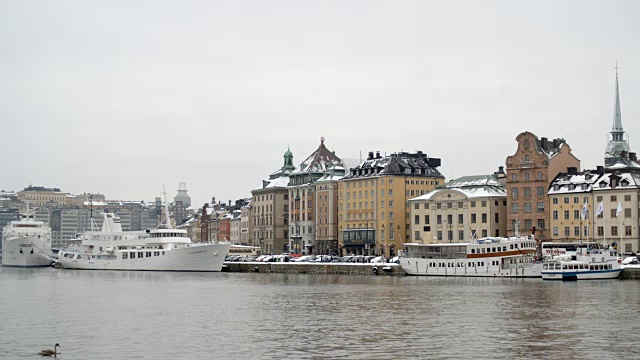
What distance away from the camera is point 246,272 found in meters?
162

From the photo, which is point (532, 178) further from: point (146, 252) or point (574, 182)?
point (146, 252)

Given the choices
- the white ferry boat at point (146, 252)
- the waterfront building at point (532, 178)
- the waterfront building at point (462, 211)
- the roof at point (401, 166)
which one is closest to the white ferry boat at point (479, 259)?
the waterfront building at point (462, 211)

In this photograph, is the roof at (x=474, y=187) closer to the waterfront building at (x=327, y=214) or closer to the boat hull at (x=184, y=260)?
the waterfront building at (x=327, y=214)

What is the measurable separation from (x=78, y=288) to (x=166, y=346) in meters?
57.1

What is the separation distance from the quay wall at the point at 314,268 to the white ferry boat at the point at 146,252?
14.5 ft

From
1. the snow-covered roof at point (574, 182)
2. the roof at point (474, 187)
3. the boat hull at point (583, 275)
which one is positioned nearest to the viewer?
the boat hull at point (583, 275)

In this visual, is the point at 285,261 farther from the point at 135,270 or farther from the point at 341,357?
the point at 341,357

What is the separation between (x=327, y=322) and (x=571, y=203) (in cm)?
9107

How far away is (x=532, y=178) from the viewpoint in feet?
506

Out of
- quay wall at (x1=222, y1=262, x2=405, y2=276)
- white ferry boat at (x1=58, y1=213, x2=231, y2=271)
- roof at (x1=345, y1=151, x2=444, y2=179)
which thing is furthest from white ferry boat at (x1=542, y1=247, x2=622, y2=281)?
roof at (x1=345, y1=151, x2=444, y2=179)

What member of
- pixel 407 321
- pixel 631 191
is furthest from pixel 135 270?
pixel 407 321

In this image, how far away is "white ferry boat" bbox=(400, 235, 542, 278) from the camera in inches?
5039

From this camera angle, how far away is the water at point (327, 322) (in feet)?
171

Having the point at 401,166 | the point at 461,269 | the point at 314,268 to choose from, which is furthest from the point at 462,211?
the point at 461,269
